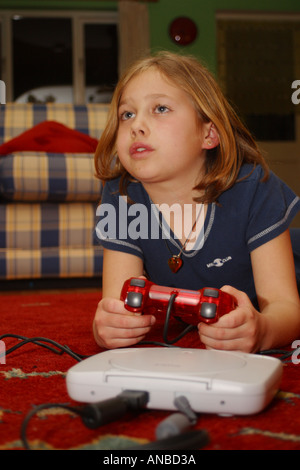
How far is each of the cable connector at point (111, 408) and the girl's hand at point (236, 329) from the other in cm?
19

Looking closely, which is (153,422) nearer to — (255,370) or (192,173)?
(255,370)

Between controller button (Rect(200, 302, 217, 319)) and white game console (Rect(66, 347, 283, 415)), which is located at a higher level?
controller button (Rect(200, 302, 217, 319))

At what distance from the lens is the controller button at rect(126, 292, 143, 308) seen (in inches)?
25.7

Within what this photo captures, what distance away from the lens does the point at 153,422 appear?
486mm

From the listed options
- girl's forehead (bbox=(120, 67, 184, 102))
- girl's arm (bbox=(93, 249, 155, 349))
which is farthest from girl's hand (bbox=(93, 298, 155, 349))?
girl's forehead (bbox=(120, 67, 184, 102))

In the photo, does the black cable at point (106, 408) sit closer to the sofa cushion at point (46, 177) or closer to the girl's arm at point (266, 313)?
the girl's arm at point (266, 313)

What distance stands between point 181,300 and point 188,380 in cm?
18

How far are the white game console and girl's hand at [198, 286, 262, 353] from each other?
8cm

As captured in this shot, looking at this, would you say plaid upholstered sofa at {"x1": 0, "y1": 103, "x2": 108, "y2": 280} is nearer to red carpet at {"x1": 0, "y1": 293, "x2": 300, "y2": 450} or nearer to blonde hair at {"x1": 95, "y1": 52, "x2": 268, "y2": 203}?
blonde hair at {"x1": 95, "y1": 52, "x2": 268, "y2": 203}

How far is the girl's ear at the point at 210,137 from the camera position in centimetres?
Answer: 96

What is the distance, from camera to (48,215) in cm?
222

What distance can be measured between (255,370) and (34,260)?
1.74 metres

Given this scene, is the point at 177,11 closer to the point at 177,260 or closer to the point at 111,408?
the point at 177,260

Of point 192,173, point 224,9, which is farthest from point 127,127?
point 224,9
